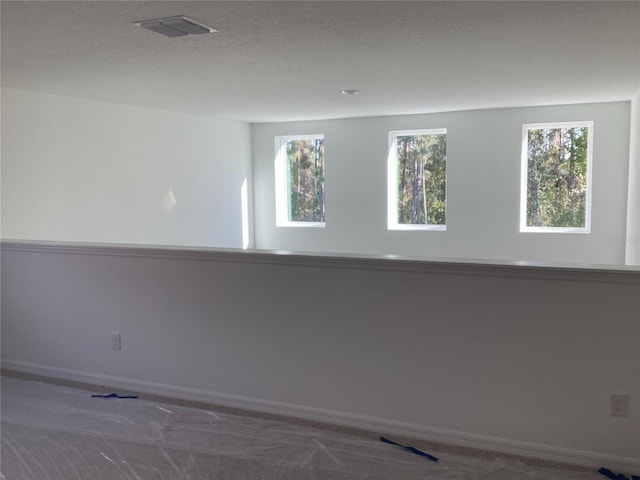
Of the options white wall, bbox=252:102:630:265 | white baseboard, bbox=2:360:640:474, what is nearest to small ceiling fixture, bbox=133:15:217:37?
white baseboard, bbox=2:360:640:474

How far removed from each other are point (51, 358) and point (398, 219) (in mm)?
4926

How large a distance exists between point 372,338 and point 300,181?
5477 millimetres

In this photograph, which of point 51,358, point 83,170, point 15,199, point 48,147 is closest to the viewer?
point 51,358

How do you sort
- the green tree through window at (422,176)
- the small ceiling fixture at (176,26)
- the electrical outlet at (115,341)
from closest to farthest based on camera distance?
the small ceiling fixture at (176,26) → the electrical outlet at (115,341) → the green tree through window at (422,176)

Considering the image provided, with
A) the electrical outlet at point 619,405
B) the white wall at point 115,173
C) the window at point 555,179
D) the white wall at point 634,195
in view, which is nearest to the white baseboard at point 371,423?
the electrical outlet at point 619,405

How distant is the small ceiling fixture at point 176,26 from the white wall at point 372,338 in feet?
4.14

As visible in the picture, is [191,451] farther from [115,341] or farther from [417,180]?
[417,180]

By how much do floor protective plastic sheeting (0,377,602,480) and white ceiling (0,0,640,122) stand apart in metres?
2.18

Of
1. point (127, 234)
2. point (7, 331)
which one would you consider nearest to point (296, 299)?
point (7, 331)

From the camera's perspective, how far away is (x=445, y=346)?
272cm

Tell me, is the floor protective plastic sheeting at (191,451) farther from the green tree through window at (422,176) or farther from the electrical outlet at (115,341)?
the green tree through window at (422,176)

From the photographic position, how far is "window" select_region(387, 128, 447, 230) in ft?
23.5

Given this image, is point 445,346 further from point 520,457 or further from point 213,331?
point 213,331

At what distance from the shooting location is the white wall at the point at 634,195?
5.35 meters
